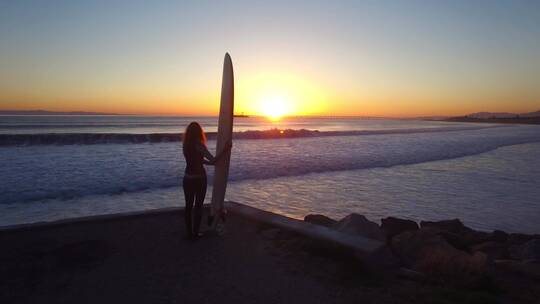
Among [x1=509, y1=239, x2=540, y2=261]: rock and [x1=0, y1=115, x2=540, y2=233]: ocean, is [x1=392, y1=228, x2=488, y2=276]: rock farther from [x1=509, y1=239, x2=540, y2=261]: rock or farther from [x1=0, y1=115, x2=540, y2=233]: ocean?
[x1=0, y1=115, x2=540, y2=233]: ocean

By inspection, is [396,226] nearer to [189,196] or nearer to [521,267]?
[521,267]

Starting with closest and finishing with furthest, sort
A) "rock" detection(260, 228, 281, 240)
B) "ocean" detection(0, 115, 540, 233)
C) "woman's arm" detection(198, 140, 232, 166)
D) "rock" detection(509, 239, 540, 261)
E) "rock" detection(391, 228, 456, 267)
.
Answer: "rock" detection(391, 228, 456, 267), "woman's arm" detection(198, 140, 232, 166), "rock" detection(260, 228, 281, 240), "rock" detection(509, 239, 540, 261), "ocean" detection(0, 115, 540, 233)

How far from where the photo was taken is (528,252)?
20.4 feet

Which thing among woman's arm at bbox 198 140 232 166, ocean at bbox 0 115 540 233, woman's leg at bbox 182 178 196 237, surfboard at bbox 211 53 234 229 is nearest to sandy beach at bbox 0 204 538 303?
woman's leg at bbox 182 178 196 237

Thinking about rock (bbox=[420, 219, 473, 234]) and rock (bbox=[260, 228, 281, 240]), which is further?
rock (bbox=[420, 219, 473, 234])

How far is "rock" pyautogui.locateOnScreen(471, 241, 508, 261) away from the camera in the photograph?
6.20 m

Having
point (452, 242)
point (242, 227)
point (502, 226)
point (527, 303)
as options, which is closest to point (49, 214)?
point (242, 227)

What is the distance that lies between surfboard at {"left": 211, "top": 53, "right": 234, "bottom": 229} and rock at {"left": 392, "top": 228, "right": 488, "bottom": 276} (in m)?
2.67

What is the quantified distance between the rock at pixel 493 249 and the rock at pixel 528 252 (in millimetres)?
132

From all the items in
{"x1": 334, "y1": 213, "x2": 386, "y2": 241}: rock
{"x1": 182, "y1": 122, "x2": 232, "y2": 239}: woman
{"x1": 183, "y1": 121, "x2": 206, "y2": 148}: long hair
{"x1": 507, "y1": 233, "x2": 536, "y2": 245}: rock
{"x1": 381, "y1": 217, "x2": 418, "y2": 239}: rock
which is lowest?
{"x1": 507, "y1": 233, "x2": 536, "y2": 245}: rock

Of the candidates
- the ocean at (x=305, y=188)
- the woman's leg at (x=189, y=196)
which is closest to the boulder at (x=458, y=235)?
the ocean at (x=305, y=188)

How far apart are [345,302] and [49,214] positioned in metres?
7.34

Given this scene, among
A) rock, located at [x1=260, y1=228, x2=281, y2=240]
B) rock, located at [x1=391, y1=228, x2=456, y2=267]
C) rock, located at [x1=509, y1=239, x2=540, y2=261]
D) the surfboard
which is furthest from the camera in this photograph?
rock, located at [x1=509, y1=239, x2=540, y2=261]

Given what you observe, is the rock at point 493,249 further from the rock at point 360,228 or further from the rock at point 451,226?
the rock at point 360,228
